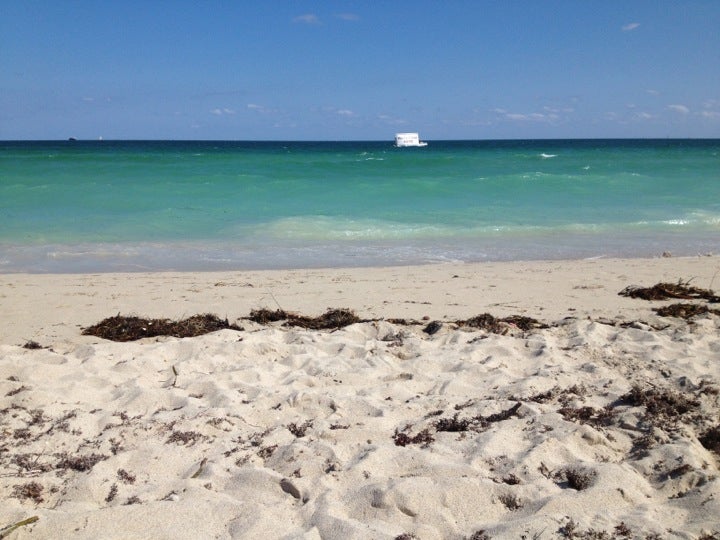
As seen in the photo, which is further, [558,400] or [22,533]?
[558,400]

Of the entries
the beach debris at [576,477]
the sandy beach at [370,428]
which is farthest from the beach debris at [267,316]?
the beach debris at [576,477]

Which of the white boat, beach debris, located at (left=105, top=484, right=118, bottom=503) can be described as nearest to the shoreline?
beach debris, located at (left=105, top=484, right=118, bottom=503)

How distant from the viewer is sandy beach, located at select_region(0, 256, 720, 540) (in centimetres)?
251

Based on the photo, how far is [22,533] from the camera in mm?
Answer: 2342

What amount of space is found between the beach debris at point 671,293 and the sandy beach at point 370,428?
0.49 meters

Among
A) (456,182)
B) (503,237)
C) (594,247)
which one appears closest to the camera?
(594,247)

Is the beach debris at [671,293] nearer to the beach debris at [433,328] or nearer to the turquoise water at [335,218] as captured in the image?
the beach debris at [433,328]

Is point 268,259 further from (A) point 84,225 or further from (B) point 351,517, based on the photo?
(B) point 351,517

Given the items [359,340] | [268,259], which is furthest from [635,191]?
[359,340]

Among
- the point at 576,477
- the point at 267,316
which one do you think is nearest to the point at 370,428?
the point at 576,477

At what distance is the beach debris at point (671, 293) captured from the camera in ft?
20.3

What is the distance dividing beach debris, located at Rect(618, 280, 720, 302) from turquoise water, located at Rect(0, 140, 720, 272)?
3.47m

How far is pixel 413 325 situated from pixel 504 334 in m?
0.80

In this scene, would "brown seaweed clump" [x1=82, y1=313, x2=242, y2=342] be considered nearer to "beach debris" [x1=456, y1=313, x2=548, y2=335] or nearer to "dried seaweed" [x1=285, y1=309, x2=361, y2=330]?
"dried seaweed" [x1=285, y1=309, x2=361, y2=330]
